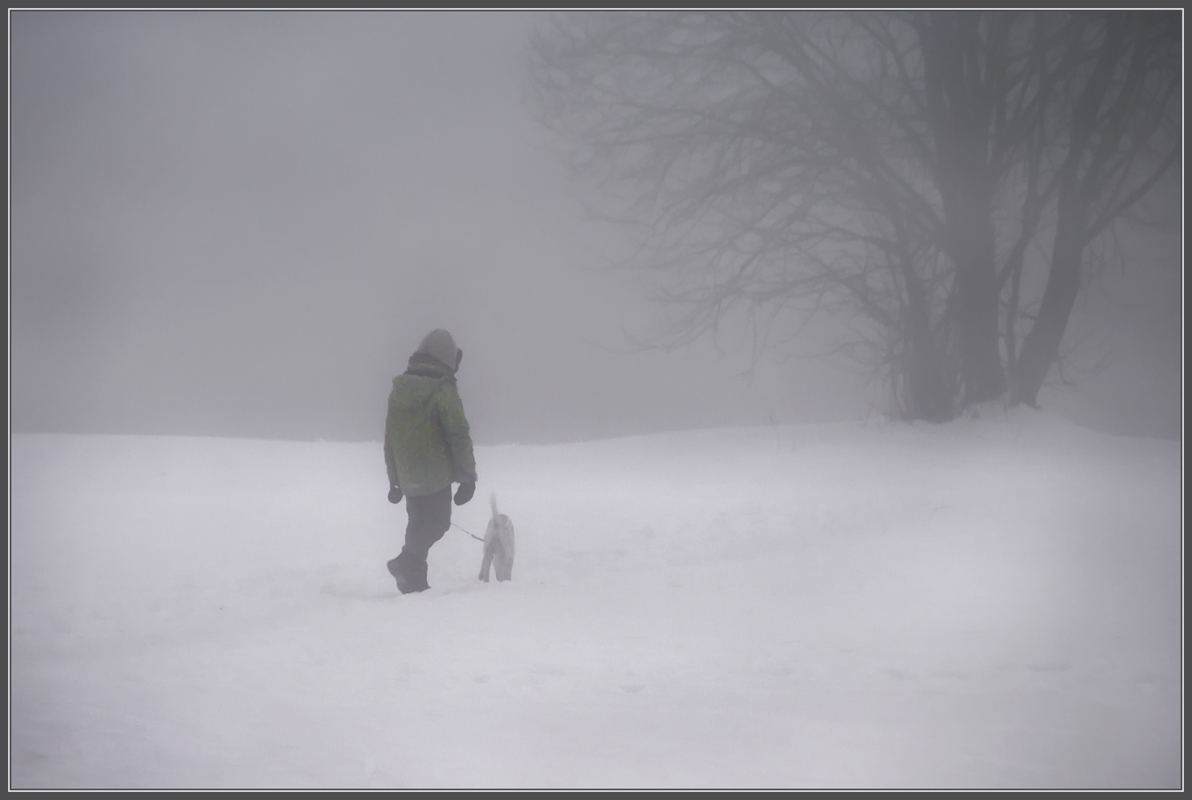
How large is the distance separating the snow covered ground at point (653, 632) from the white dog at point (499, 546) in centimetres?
19

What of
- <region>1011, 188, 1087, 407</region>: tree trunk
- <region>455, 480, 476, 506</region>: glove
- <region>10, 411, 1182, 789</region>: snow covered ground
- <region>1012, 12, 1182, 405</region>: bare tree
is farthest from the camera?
<region>1011, 188, 1087, 407</region>: tree trunk

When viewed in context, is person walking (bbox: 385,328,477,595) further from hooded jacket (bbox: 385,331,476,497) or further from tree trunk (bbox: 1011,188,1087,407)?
tree trunk (bbox: 1011,188,1087,407)

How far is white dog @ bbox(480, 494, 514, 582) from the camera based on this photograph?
527 centimetres

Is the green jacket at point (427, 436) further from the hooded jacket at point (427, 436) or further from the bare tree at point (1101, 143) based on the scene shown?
the bare tree at point (1101, 143)

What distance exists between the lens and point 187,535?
663 centimetres

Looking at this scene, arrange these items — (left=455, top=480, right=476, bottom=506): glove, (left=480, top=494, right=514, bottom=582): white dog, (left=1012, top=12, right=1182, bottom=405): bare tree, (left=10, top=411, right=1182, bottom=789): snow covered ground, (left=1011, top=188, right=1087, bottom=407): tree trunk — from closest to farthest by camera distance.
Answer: (left=10, top=411, right=1182, bottom=789): snow covered ground
(left=455, top=480, right=476, bottom=506): glove
(left=480, top=494, right=514, bottom=582): white dog
(left=1012, top=12, right=1182, bottom=405): bare tree
(left=1011, top=188, right=1087, bottom=407): tree trunk

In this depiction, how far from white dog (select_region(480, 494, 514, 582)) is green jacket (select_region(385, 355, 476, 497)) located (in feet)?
1.23

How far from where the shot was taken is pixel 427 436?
5.05m

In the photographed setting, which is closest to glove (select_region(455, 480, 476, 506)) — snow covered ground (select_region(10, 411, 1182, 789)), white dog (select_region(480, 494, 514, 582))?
white dog (select_region(480, 494, 514, 582))

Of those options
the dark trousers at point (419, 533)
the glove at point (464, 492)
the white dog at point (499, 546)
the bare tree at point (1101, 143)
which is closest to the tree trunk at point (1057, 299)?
the bare tree at point (1101, 143)

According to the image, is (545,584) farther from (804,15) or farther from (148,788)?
(804,15)

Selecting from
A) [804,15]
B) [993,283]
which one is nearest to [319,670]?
[993,283]

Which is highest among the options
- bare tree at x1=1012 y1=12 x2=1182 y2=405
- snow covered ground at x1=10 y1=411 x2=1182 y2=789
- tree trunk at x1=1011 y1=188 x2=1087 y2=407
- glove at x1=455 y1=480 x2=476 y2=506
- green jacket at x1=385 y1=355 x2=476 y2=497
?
bare tree at x1=1012 y1=12 x2=1182 y2=405

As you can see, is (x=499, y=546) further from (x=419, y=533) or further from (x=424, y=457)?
(x=424, y=457)
